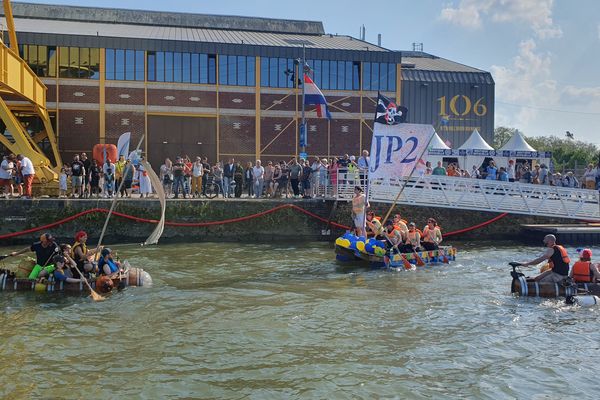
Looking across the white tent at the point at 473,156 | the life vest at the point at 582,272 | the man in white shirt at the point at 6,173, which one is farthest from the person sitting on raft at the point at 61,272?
the white tent at the point at 473,156

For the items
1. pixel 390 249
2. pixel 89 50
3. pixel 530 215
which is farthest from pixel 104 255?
pixel 89 50

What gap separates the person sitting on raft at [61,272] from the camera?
14.8 m

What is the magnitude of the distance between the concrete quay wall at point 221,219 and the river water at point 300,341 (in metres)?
8.09

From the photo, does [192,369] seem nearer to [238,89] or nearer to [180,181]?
[180,181]

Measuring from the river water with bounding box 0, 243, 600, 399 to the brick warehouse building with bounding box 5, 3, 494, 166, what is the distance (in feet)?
69.3

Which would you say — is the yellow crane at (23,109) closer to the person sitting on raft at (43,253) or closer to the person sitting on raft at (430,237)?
the person sitting on raft at (43,253)

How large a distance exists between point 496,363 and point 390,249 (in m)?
8.63

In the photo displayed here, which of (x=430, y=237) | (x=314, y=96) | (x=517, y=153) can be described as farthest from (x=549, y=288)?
(x=517, y=153)

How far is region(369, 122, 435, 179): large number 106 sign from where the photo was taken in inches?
732

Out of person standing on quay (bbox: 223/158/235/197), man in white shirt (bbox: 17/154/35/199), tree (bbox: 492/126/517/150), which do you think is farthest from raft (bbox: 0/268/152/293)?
tree (bbox: 492/126/517/150)

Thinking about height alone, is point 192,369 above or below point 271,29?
below

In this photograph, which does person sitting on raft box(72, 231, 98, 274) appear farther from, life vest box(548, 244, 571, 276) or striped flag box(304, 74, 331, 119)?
striped flag box(304, 74, 331, 119)

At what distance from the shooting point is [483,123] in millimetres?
45938

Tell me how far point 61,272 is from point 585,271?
12337mm
